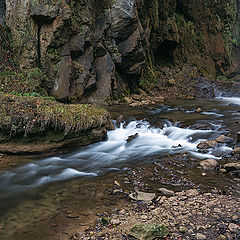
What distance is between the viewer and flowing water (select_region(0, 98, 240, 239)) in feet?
11.4

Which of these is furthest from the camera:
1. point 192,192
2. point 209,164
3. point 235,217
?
point 209,164

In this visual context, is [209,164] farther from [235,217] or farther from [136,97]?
[136,97]

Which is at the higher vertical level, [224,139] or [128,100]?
[128,100]

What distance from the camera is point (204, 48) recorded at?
26.8m

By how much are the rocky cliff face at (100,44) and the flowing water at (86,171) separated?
12.8 feet

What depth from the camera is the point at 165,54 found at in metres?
24.2

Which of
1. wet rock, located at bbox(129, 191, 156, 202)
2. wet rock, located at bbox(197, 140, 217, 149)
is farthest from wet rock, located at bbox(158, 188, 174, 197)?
wet rock, located at bbox(197, 140, 217, 149)

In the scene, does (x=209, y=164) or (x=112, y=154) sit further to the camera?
(x=112, y=154)

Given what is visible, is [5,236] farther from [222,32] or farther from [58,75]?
[222,32]

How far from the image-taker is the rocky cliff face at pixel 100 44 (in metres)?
10.3

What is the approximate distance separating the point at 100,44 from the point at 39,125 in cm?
831

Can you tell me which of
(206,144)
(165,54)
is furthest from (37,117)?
(165,54)

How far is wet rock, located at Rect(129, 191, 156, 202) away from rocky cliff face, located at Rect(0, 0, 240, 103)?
7663mm

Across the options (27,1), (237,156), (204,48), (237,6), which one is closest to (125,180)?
(237,156)
